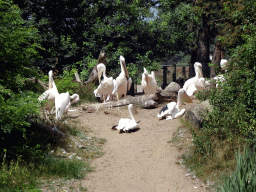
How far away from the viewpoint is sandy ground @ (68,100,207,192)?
566 centimetres

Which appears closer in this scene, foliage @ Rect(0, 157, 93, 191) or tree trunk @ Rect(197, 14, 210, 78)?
foliage @ Rect(0, 157, 93, 191)

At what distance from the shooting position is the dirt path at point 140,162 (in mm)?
5668

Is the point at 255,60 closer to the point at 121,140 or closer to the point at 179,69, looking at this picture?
the point at 121,140

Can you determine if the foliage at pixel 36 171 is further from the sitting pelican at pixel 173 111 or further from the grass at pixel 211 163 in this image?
the sitting pelican at pixel 173 111

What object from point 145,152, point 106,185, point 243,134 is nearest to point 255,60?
point 243,134

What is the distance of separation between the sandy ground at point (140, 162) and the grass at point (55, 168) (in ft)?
0.88

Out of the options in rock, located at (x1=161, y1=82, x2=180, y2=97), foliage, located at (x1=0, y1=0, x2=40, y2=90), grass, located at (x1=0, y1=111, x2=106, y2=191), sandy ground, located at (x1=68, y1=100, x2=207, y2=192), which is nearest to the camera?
grass, located at (x1=0, y1=111, x2=106, y2=191)

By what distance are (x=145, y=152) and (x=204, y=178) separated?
6.71ft

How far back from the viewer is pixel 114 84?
1261 cm

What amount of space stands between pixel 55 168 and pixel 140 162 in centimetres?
201

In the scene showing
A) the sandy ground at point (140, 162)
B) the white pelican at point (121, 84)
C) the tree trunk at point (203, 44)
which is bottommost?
the sandy ground at point (140, 162)

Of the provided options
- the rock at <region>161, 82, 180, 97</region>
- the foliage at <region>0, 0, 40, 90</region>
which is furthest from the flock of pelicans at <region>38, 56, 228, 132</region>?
the foliage at <region>0, 0, 40, 90</region>

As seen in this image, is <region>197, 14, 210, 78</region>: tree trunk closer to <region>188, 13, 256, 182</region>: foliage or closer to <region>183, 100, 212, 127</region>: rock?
<region>183, 100, 212, 127</region>: rock

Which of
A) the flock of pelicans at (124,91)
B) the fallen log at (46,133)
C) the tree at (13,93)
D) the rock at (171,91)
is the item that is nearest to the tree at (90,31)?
the rock at (171,91)
